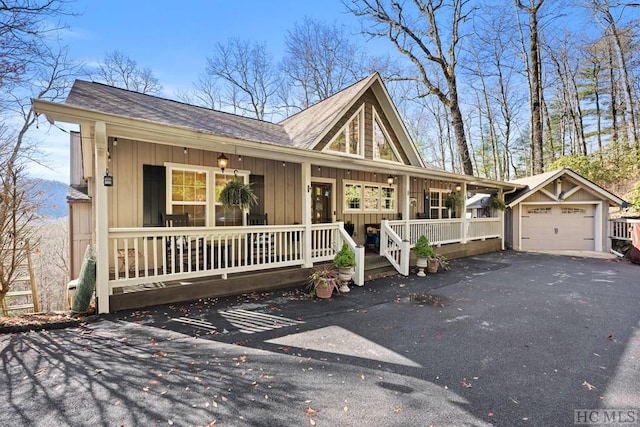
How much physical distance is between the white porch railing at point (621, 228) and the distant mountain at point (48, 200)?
18259 millimetres

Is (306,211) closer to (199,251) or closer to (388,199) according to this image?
(199,251)

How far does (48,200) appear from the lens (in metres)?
7.62

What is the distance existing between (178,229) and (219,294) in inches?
57.8

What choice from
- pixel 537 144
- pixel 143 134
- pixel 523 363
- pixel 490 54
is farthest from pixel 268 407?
pixel 490 54

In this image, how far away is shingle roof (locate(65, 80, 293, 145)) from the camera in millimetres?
5970

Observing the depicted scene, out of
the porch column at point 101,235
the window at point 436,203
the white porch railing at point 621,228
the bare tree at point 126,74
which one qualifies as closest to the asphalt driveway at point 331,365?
the porch column at point 101,235

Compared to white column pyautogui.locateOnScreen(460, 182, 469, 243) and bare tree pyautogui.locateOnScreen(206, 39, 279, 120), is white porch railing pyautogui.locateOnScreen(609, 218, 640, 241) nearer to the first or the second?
white column pyautogui.locateOnScreen(460, 182, 469, 243)

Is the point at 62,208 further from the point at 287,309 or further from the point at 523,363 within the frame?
the point at 523,363

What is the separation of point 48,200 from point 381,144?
10.1 meters

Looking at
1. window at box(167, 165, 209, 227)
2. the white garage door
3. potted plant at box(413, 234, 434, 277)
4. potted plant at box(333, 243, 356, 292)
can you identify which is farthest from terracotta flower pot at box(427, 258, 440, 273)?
the white garage door

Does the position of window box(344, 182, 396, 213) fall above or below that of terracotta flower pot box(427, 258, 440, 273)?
above

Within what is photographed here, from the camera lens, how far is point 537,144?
669 inches

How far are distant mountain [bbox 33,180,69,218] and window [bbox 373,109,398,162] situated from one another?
956 cm

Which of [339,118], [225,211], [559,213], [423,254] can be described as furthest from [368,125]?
[559,213]
